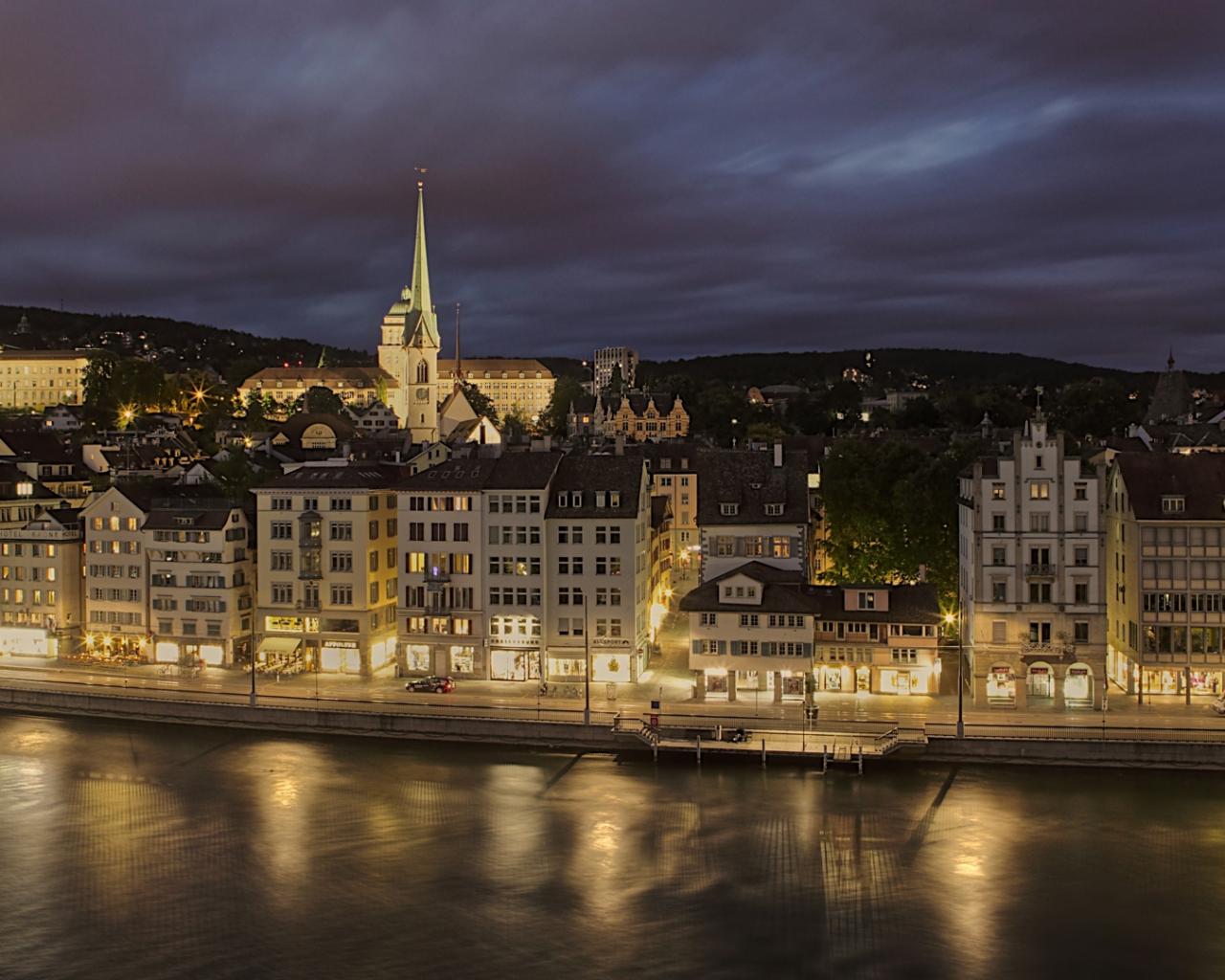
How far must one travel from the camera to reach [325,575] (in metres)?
63.9

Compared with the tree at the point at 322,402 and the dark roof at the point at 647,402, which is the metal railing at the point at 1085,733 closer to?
Result: the dark roof at the point at 647,402

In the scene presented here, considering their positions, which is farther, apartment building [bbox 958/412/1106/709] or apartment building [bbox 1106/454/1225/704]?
apartment building [bbox 958/412/1106/709]

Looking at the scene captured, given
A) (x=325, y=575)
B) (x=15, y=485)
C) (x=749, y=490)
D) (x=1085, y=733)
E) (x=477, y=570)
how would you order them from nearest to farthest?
1. (x=1085, y=733)
2. (x=477, y=570)
3. (x=749, y=490)
4. (x=325, y=575)
5. (x=15, y=485)

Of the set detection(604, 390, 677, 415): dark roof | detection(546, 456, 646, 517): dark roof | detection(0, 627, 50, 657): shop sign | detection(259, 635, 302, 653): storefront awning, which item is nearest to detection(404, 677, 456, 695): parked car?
detection(259, 635, 302, 653): storefront awning

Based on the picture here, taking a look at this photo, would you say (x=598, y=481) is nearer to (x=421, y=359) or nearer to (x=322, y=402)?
(x=322, y=402)

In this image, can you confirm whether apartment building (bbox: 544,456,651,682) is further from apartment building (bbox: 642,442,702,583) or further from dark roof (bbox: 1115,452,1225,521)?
apartment building (bbox: 642,442,702,583)

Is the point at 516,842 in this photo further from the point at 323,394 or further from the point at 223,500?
the point at 323,394

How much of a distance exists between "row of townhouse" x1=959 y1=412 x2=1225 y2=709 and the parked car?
22684 millimetres

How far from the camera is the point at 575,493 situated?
61.0 meters

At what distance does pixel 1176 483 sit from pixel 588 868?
3130 centimetres

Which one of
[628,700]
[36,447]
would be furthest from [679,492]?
[36,447]

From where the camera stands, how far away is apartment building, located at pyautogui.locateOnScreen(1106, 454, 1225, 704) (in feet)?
178

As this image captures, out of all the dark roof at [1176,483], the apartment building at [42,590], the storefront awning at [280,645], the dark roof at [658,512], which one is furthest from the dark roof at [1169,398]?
the apartment building at [42,590]

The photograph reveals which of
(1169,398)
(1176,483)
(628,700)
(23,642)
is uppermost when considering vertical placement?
(1169,398)
